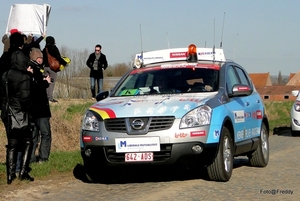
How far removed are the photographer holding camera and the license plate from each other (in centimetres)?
217

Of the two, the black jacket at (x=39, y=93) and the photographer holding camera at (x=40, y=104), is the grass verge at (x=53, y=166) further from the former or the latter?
the black jacket at (x=39, y=93)

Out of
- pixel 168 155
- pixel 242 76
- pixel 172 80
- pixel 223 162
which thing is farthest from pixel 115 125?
pixel 242 76

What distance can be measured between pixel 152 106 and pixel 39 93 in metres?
2.73

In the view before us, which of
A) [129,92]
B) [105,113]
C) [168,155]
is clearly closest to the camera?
[168,155]

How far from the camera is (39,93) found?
1077 centimetres

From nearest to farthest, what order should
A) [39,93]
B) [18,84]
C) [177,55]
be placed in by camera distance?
[18,84], [39,93], [177,55]

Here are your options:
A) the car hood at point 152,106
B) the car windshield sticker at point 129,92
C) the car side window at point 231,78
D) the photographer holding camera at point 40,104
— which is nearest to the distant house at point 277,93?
the car side window at point 231,78

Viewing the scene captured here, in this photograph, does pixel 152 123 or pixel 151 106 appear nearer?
pixel 152 123

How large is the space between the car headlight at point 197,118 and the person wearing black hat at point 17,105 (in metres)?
2.27

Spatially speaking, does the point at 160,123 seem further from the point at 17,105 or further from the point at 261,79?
the point at 261,79

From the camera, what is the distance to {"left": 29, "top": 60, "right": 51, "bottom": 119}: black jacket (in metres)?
10.3

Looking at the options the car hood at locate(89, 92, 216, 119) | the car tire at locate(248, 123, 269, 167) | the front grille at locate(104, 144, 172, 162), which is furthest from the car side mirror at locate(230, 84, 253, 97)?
the front grille at locate(104, 144, 172, 162)

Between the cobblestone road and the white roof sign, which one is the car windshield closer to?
the white roof sign

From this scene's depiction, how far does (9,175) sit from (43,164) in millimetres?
1525
